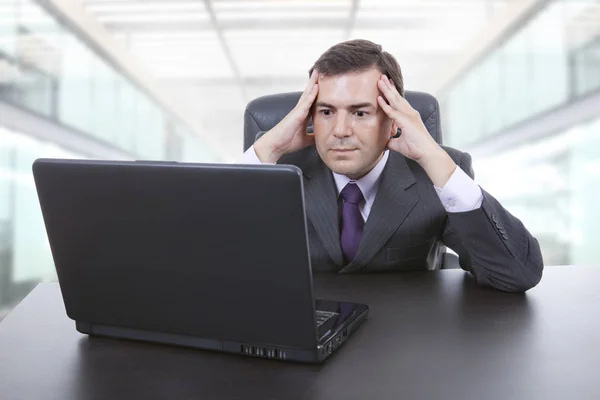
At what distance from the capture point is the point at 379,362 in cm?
73

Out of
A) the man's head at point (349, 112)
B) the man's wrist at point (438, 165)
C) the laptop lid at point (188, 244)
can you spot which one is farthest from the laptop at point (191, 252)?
the man's head at point (349, 112)

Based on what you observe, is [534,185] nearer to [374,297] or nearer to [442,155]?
[442,155]

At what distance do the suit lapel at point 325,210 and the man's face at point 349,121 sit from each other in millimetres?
121

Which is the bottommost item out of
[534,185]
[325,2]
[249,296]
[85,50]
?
[534,185]

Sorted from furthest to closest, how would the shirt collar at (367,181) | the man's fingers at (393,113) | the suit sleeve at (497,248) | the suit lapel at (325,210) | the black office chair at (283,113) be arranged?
the black office chair at (283,113) → the shirt collar at (367,181) → the suit lapel at (325,210) → the man's fingers at (393,113) → the suit sleeve at (497,248)

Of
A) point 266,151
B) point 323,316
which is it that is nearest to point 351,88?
point 266,151

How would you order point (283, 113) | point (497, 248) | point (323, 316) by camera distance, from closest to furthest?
point (323, 316)
point (497, 248)
point (283, 113)

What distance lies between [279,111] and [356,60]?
17.7 inches

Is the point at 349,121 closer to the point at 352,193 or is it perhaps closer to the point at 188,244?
the point at 352,193

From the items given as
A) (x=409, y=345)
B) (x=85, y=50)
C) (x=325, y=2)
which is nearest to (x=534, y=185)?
(x=325, y=2)

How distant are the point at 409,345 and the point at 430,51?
6.70 meters

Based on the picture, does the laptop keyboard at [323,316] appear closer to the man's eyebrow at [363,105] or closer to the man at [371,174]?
the man at [371,174]

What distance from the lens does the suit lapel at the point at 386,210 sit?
1.46 m

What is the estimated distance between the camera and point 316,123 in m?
1.50
